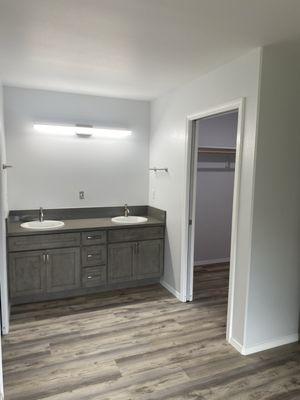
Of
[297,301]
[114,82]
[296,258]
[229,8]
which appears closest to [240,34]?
[229,8]

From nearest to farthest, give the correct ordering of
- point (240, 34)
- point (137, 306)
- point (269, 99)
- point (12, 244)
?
point (240, 34) → point (269, 99) → point (12, 244) → point (137, 306)

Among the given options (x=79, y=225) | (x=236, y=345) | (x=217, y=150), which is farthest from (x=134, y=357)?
(x=217, y=150)

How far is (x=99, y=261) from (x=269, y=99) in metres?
2.42

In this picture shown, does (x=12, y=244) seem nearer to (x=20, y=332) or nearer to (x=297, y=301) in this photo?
(x=20, y=332)

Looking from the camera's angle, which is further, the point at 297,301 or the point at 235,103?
the point at 297,301

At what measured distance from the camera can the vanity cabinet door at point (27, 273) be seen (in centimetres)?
306

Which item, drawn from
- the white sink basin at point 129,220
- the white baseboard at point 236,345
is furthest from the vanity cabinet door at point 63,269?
the white baseboard at point 236,345

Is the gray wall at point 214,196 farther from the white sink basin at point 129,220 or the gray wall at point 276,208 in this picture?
the gray wall at point 276,208

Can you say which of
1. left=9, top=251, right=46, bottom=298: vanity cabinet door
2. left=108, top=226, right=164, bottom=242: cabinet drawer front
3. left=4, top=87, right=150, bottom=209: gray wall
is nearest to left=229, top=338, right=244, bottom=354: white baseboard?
left=108, top=226, right=164, bottom=242: cabinet drawer front

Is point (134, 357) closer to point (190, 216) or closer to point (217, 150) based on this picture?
point (190, 216)

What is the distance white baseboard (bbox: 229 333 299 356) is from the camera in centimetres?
243

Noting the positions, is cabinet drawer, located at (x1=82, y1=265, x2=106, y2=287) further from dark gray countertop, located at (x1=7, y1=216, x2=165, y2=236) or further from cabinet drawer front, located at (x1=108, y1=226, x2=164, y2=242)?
dark gray countertop, located at (x1=7, y1=216, x2=165, y2=236)

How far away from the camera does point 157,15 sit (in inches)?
67.3

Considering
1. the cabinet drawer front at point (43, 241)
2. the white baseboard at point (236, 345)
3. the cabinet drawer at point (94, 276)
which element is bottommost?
the white baseboard at point (236, 345)
